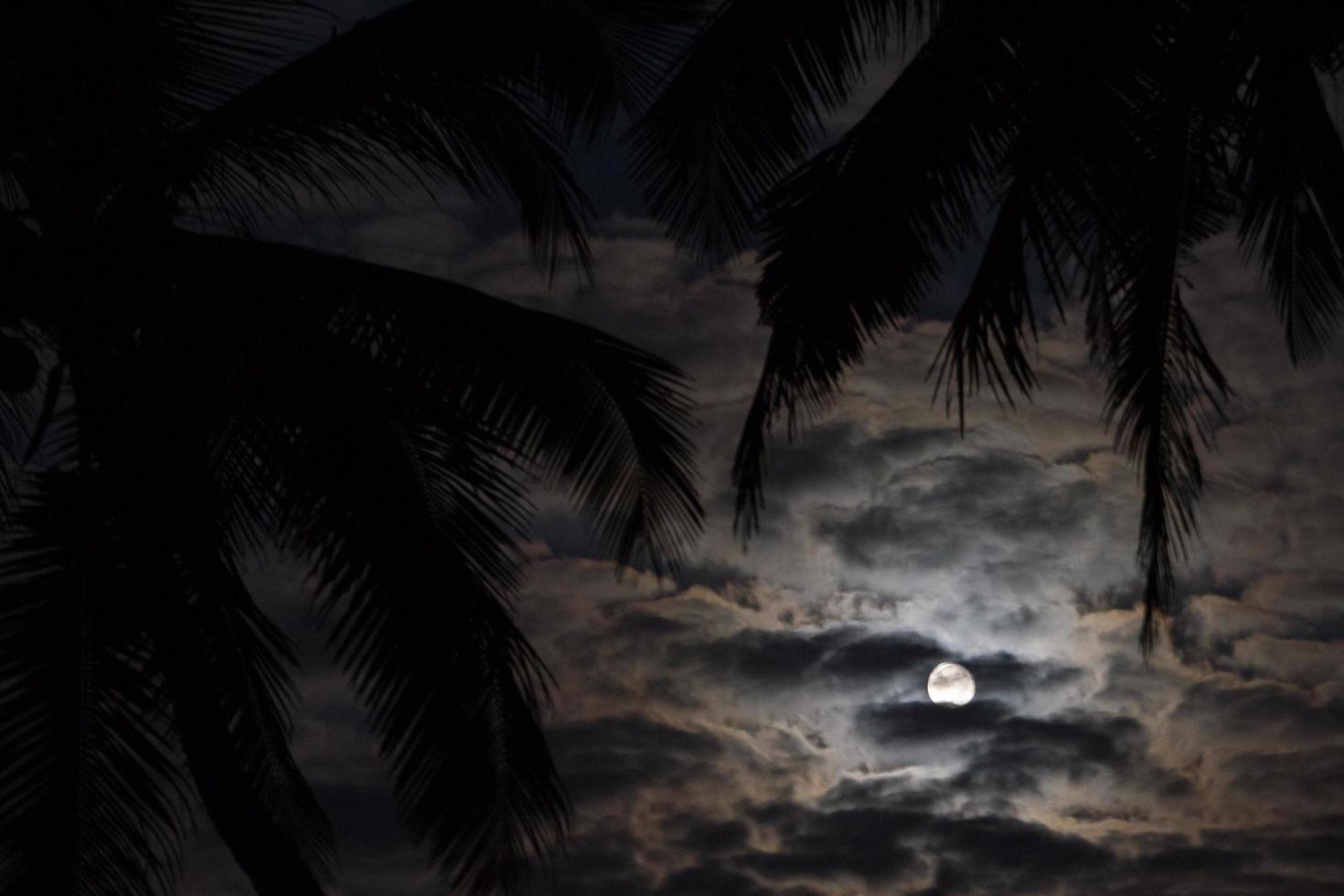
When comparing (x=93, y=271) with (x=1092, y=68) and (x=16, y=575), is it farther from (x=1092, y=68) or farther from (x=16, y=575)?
(x=1092, y=68)

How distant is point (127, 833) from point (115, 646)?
76 centimetres

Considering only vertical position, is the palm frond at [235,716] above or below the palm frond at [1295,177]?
below

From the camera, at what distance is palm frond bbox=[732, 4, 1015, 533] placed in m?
5.23

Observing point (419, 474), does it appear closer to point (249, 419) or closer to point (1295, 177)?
point (249, 419)

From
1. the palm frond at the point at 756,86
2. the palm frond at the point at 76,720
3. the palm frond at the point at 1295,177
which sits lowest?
the palm frond at the point at 76,720

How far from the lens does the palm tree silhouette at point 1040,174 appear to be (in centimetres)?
484

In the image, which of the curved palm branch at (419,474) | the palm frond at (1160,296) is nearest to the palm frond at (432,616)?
the curved palm branch at (419,474)

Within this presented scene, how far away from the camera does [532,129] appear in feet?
26.0

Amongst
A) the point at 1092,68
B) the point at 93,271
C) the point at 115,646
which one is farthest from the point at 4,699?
the point at 1092,68

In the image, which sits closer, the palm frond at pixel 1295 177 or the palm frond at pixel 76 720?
the palm frond at pixel 1295 177

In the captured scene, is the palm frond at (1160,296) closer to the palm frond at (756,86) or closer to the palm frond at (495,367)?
the palm frond at (756,86)

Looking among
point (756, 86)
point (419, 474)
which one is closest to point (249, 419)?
point (419, 474)

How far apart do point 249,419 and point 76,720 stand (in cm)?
A: 163

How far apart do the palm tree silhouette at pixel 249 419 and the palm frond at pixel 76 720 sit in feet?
0.04
